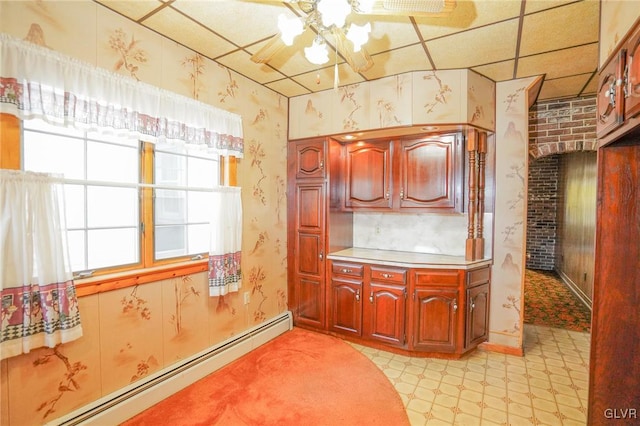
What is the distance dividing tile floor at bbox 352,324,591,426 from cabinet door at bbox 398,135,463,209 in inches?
56.3

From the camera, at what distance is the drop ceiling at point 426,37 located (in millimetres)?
1844

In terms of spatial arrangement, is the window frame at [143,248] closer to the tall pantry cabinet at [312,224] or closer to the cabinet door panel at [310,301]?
the tall pantry cabinet at [312,224]

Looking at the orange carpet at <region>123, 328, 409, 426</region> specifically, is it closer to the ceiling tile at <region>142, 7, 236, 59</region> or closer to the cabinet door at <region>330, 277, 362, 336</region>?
the cabinet door at <region>330, 277, 362, 336</region>

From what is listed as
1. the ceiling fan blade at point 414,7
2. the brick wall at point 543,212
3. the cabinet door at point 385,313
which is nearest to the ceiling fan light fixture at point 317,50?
the ceiling fan blade at point 414,7

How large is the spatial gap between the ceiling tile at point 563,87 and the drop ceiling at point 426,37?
11 millimetres

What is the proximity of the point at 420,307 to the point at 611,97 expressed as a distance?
6.56 feet

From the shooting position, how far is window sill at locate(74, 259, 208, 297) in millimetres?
1803

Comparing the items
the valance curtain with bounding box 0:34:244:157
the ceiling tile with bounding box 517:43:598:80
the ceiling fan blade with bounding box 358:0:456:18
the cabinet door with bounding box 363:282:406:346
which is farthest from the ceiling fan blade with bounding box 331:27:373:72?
the cabinet door with bounding box 363:282:406:346

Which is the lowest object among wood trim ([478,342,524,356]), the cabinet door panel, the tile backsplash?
wood trim ([478,342,524,356])

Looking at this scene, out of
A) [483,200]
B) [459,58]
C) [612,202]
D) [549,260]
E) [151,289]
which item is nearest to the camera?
[612,202]

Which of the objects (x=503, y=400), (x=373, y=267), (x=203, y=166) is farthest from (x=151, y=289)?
(x=503, y=400)

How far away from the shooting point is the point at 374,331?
116 inches

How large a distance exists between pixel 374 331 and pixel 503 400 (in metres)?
1.12

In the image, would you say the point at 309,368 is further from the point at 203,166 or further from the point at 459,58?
the point at 459,58
